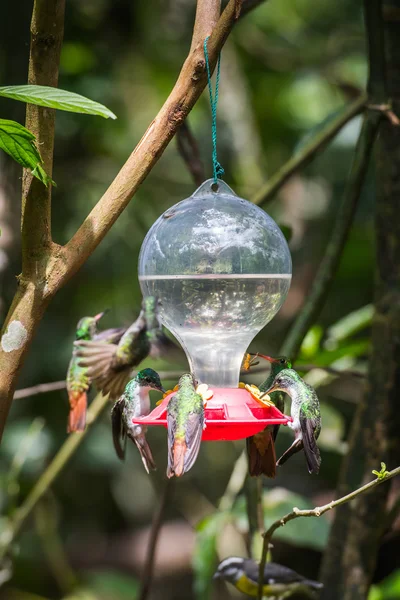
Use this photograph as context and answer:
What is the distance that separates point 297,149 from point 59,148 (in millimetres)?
2360

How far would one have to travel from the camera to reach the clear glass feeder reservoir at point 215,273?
1.75 m

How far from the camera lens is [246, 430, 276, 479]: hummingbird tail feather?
5.92 feet

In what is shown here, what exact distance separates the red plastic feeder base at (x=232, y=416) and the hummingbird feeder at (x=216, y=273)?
0.03ft

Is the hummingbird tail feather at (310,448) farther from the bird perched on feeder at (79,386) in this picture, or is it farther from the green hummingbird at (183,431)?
the bird perched on feeder at (79,386)

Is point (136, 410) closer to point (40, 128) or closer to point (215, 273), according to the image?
point (215, 273)

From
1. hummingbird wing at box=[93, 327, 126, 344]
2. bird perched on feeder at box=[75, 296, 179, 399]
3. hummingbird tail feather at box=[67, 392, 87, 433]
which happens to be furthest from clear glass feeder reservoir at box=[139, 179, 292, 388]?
Result: hummingbird tail feather at box=[67, 392, 87, 433]

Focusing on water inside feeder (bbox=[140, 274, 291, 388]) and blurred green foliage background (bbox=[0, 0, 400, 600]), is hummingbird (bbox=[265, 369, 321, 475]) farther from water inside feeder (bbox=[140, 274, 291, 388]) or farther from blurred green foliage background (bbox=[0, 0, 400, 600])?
blurred green foliage background (bbox=[0, 0, 400, 600])

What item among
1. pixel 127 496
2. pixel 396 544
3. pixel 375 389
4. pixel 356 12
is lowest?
pixel 127 496

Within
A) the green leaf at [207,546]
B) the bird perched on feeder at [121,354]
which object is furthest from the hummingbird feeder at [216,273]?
the green leaf at [207,546]

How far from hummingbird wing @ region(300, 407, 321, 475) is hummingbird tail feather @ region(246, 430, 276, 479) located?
27cm

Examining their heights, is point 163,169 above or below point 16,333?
above

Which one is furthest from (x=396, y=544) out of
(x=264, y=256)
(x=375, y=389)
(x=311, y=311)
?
(x=264, y=256)

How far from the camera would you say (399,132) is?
8.81 ft

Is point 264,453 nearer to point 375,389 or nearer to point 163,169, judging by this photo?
point 375,389
